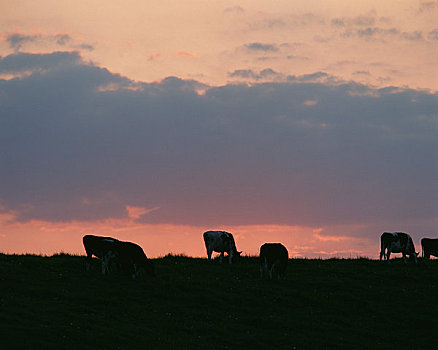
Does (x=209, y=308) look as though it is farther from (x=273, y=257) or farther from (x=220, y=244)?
(x=220, y=244)

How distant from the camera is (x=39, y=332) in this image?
25.7 m

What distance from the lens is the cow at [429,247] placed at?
5659cm

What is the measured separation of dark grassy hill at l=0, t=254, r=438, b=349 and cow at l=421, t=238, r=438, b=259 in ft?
44.1

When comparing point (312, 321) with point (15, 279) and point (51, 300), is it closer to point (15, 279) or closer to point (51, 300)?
point (51, 300)

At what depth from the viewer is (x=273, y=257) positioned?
40188 mm

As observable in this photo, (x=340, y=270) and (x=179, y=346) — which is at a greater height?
(x=340, y=270)

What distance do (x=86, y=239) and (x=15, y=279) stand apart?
6.12 meters

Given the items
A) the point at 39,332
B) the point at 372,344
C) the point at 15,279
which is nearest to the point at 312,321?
the point at 372,344

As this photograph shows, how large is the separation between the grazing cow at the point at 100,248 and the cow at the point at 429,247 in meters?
30.8

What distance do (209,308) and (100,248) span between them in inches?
373

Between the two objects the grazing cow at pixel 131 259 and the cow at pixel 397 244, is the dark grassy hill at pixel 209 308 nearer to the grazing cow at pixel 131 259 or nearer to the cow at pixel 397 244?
the grazing cow at pixel 131 259

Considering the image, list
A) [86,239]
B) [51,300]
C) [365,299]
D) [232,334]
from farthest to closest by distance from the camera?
[86,239], [365,299], [51,300], [232,334]

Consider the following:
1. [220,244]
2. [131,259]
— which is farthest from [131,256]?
[220,244]

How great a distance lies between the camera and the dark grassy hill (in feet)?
88.8
